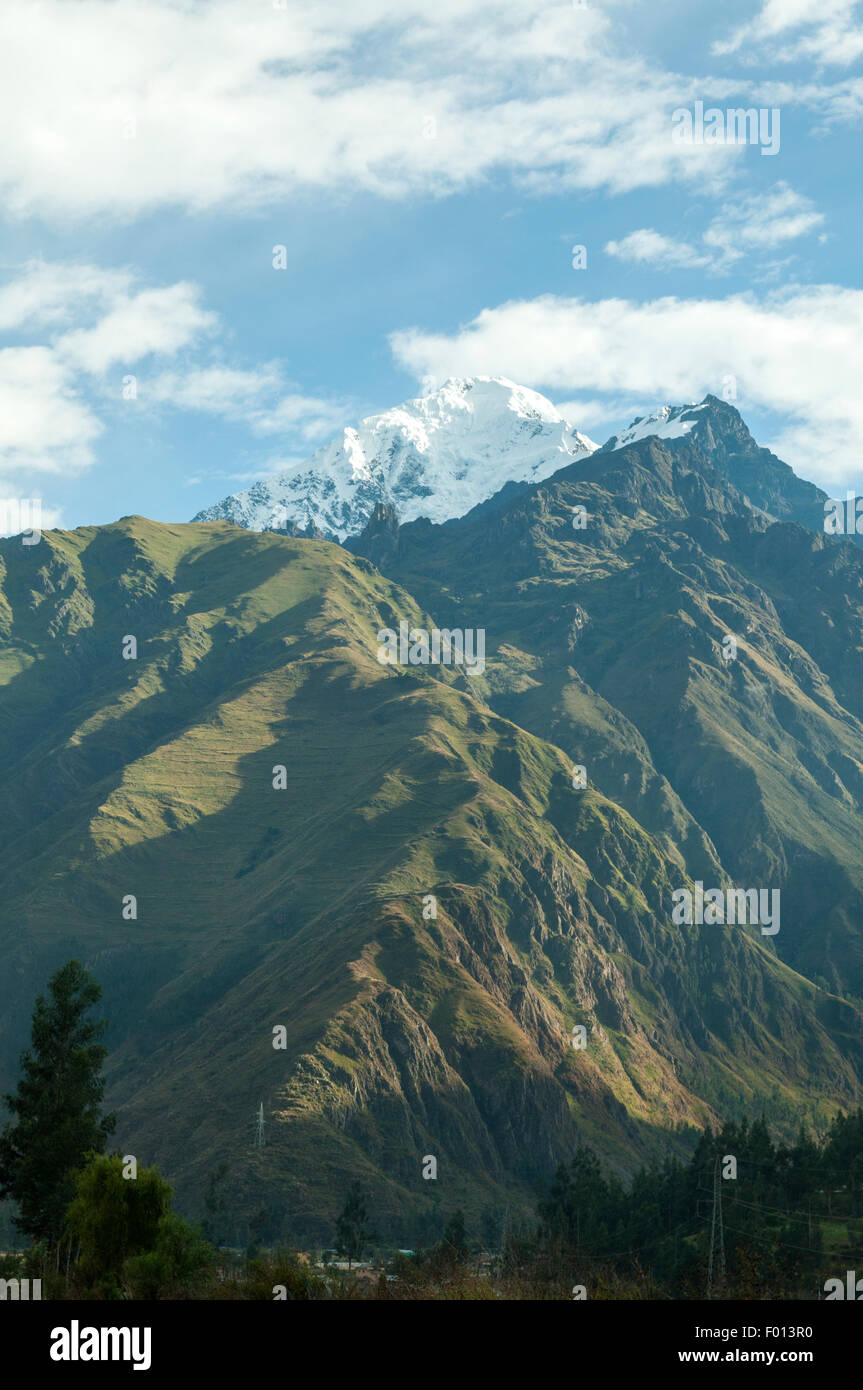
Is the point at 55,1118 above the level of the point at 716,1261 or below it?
above

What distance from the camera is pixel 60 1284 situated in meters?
70.0

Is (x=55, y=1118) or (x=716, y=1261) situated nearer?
(x=55, y=1118)

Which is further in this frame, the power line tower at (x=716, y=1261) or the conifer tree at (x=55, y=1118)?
the power line tower at (x=716, y=1261)

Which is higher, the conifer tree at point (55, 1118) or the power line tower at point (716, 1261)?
the conifer tree at point (55, 1118)

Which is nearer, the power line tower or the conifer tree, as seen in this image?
the conifer tree

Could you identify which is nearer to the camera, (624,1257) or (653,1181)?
(624,1257)

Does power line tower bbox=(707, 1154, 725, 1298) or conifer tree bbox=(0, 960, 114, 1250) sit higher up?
conifer tree bbox=(0, 960, 114, 1250)

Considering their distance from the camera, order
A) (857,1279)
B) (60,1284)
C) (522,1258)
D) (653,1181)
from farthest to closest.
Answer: (653,1181), (522,1258), (857,1279), (60,1284)
